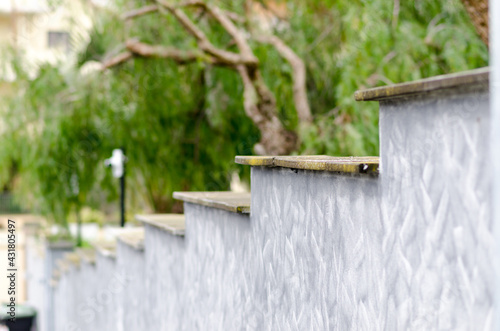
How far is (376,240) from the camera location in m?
2.11

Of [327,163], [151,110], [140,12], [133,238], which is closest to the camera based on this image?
[327,163]

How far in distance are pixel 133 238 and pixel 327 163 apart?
12.7ft


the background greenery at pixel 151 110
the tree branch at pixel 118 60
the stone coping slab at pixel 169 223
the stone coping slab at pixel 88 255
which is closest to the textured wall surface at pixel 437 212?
the stone coping slab at pixel 169 223

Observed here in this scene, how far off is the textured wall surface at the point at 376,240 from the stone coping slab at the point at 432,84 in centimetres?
4

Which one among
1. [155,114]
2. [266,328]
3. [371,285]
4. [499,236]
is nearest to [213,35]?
[155,114]

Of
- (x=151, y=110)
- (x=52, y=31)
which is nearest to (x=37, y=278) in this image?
(x=52, y=31)

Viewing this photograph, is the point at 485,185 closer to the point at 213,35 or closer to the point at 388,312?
the point at 388,312

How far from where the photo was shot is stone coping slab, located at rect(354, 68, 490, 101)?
1.59 m

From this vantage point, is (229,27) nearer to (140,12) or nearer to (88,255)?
(140,12)

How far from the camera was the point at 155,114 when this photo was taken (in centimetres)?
886

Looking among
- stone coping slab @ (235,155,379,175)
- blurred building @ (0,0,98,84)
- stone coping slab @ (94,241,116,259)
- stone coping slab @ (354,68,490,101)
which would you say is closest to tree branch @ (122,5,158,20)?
blurred building @ (0,0,98,84)

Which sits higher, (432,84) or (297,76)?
(297,76)

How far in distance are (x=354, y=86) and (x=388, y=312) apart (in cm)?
488

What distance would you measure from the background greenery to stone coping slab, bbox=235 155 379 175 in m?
4.41
